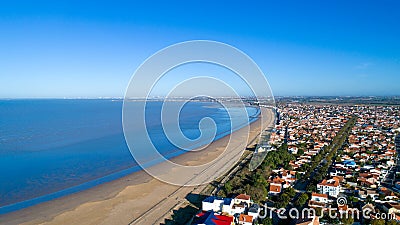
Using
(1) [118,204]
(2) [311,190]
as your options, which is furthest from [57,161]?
(2) [311,190]

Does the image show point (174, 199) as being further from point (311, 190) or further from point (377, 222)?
point (377, 222)

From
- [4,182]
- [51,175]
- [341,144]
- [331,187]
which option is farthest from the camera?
[341,144]

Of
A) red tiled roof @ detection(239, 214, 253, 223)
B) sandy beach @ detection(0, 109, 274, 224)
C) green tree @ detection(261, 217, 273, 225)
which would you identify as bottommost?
sandy beach @ detection(0, 109, 274, 224)

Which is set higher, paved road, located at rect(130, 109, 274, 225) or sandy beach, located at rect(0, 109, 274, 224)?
paved road, located at rect(130, 109, 274, 225)

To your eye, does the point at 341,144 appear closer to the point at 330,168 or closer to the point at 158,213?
the point at 330,168

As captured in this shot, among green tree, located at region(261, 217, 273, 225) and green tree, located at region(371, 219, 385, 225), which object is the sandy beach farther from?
green tree, located at region(371, 219, 385, 225)

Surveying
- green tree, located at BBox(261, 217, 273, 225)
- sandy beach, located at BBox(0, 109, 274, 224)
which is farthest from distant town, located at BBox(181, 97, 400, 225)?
sandy beach, located at BBox(0, 109, 274, 224)

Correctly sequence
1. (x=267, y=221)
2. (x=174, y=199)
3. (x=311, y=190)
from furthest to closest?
(x=311, y=190)
(x=174, y=199)
(x=267, y=221)

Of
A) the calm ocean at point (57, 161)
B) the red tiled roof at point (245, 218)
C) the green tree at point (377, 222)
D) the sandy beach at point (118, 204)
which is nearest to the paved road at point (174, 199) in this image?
the sandy beach at point (118, 204)

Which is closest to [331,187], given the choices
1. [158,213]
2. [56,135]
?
[158,213]
